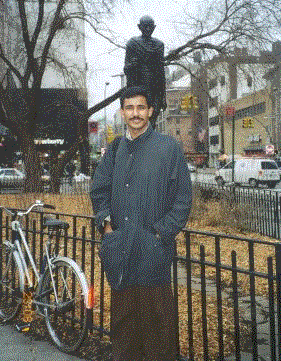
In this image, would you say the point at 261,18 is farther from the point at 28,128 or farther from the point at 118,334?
the point at 118,334

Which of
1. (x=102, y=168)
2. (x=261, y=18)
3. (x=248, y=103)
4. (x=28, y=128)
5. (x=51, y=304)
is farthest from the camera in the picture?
(x=248, y=103)

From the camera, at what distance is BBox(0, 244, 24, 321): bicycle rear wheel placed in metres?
4.89

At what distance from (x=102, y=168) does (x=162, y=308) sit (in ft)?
3.02

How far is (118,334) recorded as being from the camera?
3.13m

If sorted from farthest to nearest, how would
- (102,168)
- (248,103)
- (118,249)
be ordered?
1. (248,103)
2. (102,168)
3. (118,249)

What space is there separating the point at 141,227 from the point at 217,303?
40.3 inches

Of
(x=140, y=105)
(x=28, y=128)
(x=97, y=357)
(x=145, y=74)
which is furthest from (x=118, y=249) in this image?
(x=28, y=128)

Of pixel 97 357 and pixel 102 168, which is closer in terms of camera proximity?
pixel 102 168

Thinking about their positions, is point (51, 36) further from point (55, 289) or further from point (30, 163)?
point (55, 289)

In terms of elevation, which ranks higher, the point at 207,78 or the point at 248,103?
the point at 248,103

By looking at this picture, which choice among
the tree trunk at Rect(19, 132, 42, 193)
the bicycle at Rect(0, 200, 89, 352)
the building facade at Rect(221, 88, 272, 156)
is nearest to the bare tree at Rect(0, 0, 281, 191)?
the tree trunk at Rect(19, 132, 42, 193)

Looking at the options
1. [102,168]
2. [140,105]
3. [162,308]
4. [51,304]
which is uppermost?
[140,105]

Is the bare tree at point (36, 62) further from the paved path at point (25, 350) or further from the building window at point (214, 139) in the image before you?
the building window at point (214, 139)

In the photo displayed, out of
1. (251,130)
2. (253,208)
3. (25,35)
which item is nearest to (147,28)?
(253,208)
